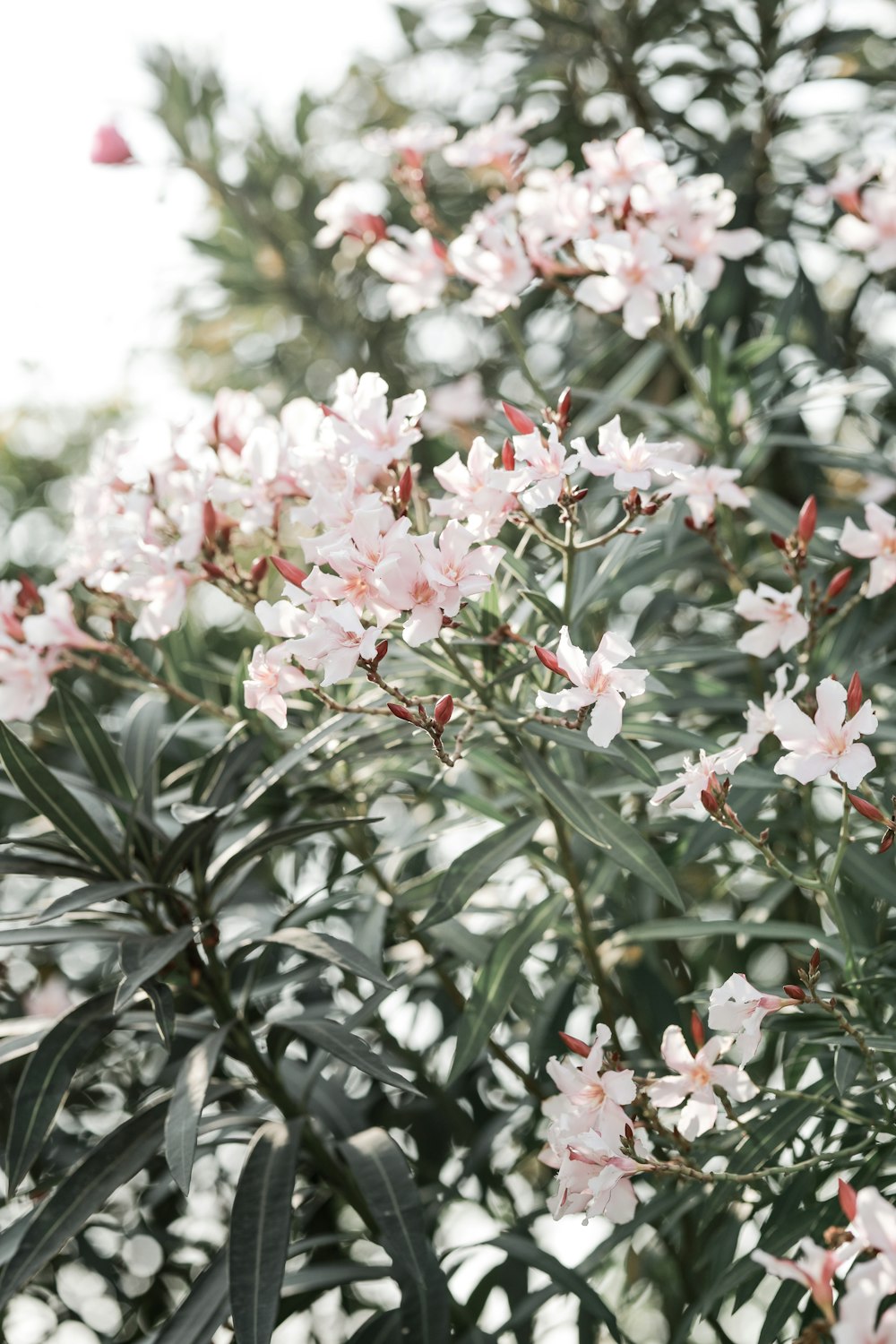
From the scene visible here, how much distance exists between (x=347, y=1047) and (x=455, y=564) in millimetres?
466

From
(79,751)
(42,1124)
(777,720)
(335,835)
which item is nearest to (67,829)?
(79,751)

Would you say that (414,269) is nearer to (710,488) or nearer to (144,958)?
(710,488)

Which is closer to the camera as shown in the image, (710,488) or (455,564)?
(455,564)

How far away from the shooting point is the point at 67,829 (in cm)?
125

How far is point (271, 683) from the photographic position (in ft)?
3.59

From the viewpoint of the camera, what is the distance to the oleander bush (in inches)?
41.6

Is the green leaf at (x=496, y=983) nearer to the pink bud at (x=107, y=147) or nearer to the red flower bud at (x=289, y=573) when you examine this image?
the red flower bud at (x=289, y=573)

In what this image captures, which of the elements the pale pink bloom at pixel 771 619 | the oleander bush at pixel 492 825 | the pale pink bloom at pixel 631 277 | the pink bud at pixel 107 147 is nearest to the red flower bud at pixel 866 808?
the oleander bush at pixel 492 825

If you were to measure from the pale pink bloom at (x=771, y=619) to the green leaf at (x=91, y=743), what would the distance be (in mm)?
684

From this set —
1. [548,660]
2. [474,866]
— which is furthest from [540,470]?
[474,866]

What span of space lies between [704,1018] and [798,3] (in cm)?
194

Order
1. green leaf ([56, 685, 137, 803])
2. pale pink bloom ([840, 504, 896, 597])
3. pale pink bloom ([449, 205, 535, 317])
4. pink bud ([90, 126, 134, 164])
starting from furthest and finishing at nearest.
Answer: pink bud ([90, 126, 134, 164]) → pale pink bloom ([449, 205, 535, 317]) → green leaf ([56, 685, 137, 803]) → pale pink bloom ([840, 504, 896, 597])

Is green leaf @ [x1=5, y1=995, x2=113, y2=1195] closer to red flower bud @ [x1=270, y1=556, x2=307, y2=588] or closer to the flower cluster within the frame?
red flower bud @ [x1=270, y1=556, x2=307, y2=588]

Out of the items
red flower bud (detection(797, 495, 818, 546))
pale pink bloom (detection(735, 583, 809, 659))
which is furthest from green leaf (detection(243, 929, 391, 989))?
red flower bud (detection(797, 495, 818, 546))
